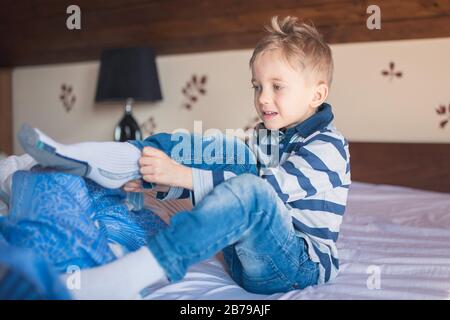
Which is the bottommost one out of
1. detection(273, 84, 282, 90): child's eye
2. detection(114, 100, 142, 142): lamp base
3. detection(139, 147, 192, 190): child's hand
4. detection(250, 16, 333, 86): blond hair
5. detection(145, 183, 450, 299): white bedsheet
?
detection(145, 183, 450, 299): white bedsheet

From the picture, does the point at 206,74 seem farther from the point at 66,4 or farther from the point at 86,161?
the point at 86,161

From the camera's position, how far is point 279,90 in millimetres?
1127

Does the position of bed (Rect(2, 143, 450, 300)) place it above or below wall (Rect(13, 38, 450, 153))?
below

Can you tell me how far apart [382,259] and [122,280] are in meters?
0.72

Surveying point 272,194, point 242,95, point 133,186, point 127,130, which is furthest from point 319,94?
point 127,130

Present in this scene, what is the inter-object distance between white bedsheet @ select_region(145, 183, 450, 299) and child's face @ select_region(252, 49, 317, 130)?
369mm

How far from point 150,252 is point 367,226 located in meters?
1.01

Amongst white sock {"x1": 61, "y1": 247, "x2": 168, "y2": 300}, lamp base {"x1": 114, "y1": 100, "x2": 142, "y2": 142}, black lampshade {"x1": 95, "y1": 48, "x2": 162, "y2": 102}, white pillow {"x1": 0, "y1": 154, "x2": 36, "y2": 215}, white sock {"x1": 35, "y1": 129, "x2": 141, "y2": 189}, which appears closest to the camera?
white sock {"x1": 61, "y1": 247, "x2": 168, "y2": 300}

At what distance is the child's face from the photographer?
43.8 inches

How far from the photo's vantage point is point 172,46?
2805 mm

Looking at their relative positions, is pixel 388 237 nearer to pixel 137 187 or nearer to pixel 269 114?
pixel 269 114

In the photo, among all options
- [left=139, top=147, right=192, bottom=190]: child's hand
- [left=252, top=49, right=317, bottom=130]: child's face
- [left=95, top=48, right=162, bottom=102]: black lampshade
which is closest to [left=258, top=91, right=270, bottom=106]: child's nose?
[left=252, top=49, right=317, bottom=130]: child's face

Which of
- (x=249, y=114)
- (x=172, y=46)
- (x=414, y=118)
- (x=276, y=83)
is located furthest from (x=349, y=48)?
(x=276, y=83)

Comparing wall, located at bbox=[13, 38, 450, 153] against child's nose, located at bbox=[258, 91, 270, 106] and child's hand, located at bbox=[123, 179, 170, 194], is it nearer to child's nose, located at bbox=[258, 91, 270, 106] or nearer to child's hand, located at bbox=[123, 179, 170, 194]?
child's nose, located at bbox=[258, 91, 270, 106]
